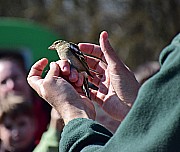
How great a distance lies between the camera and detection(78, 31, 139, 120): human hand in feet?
8.31

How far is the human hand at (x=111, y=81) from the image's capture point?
2533mm

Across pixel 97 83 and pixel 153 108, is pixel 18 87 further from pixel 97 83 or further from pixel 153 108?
pixel 153 108

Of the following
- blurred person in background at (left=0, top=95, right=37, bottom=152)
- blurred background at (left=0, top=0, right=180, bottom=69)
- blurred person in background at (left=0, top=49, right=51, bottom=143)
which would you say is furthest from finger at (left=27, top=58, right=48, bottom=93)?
blurred background at (left=0, top=0, right=180, bottom=69)

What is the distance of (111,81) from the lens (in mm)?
2592

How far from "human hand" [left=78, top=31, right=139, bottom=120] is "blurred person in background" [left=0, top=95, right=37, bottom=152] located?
146cm

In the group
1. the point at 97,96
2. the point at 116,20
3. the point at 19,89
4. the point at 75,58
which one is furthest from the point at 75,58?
the point at 116,20

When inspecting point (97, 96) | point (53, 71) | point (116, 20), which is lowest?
point (116, 20)

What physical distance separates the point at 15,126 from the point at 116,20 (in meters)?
7.54

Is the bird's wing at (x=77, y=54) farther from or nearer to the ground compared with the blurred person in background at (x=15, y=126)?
farther from the ground

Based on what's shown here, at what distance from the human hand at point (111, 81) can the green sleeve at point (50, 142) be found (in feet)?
3.83

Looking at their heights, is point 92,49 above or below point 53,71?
below

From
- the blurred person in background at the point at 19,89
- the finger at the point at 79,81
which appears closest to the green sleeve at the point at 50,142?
the blurred person in background at the point at 19,89

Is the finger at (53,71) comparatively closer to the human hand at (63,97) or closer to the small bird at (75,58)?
the human hand at (63,97)

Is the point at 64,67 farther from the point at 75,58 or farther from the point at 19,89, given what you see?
the point at 19,89
